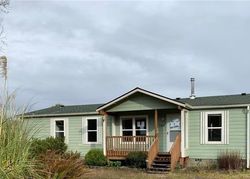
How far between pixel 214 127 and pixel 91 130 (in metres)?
7.68

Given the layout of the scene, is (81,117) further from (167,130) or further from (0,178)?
(0,178)

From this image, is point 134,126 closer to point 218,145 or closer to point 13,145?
point 218,145

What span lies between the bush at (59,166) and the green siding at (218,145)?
42.1 ft

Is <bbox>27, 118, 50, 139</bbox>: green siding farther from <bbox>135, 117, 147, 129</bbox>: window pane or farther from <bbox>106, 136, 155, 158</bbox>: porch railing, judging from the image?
<bbox>135, 117, 147, 129</bbox>: window pane

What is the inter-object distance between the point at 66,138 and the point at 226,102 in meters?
10.3

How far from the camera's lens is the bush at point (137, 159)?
19.9 metres

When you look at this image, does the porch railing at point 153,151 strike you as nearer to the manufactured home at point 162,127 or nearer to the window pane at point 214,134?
the manufactured home at point 162,127

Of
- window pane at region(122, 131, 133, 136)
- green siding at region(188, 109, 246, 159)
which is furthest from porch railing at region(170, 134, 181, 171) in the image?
window pane at region(122, 131, 133, 136)

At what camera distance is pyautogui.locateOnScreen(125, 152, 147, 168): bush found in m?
19.9

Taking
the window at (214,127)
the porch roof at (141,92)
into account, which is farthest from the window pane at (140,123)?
the window at (214,127)

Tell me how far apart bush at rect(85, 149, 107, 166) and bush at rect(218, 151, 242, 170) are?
6.24m

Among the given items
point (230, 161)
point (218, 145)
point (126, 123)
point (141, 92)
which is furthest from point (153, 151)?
point (230, 161)

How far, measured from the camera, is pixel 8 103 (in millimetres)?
6230

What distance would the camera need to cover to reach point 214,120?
20.1 metres
